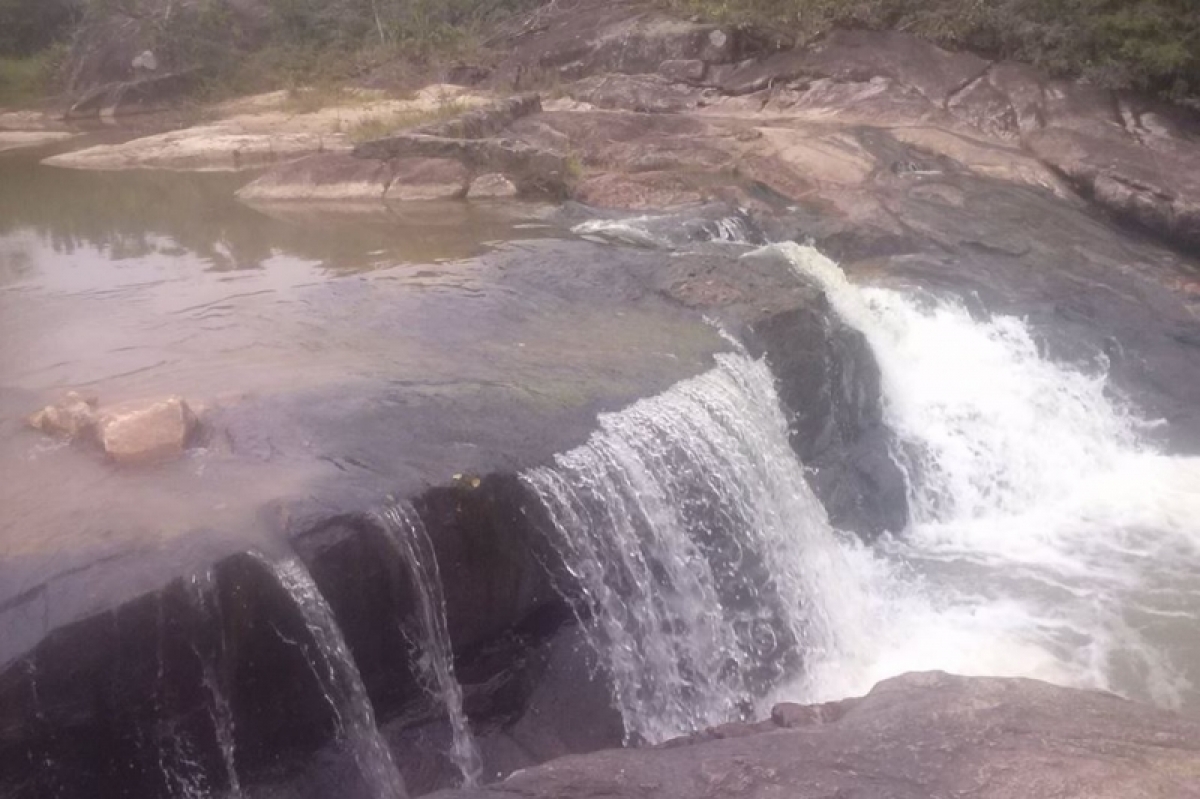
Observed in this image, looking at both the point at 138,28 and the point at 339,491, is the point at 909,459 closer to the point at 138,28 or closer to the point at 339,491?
the point at 339,491

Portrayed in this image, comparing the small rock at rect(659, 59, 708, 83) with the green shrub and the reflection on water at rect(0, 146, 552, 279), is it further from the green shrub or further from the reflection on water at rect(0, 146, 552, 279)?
the green shrub

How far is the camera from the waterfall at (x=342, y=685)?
491 cm

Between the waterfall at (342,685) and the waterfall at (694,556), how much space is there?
144cm

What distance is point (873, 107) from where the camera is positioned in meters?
17.0

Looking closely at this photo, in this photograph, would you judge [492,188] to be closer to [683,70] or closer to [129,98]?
[683,70]

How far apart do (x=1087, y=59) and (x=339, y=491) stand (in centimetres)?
1552

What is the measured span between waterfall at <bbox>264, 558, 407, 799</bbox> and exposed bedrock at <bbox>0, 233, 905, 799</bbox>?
0.04 feet

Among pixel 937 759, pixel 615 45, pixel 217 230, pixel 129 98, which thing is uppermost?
pixel 615 45

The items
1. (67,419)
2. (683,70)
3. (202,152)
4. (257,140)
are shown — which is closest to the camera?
(67,419)

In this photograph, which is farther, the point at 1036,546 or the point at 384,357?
the point at 1036,546

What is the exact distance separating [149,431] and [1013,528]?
6936mm

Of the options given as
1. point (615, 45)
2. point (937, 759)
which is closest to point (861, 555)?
point (937, 759)

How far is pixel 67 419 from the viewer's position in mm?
5945

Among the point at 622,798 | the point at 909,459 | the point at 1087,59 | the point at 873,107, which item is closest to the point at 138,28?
the point at 873,107
